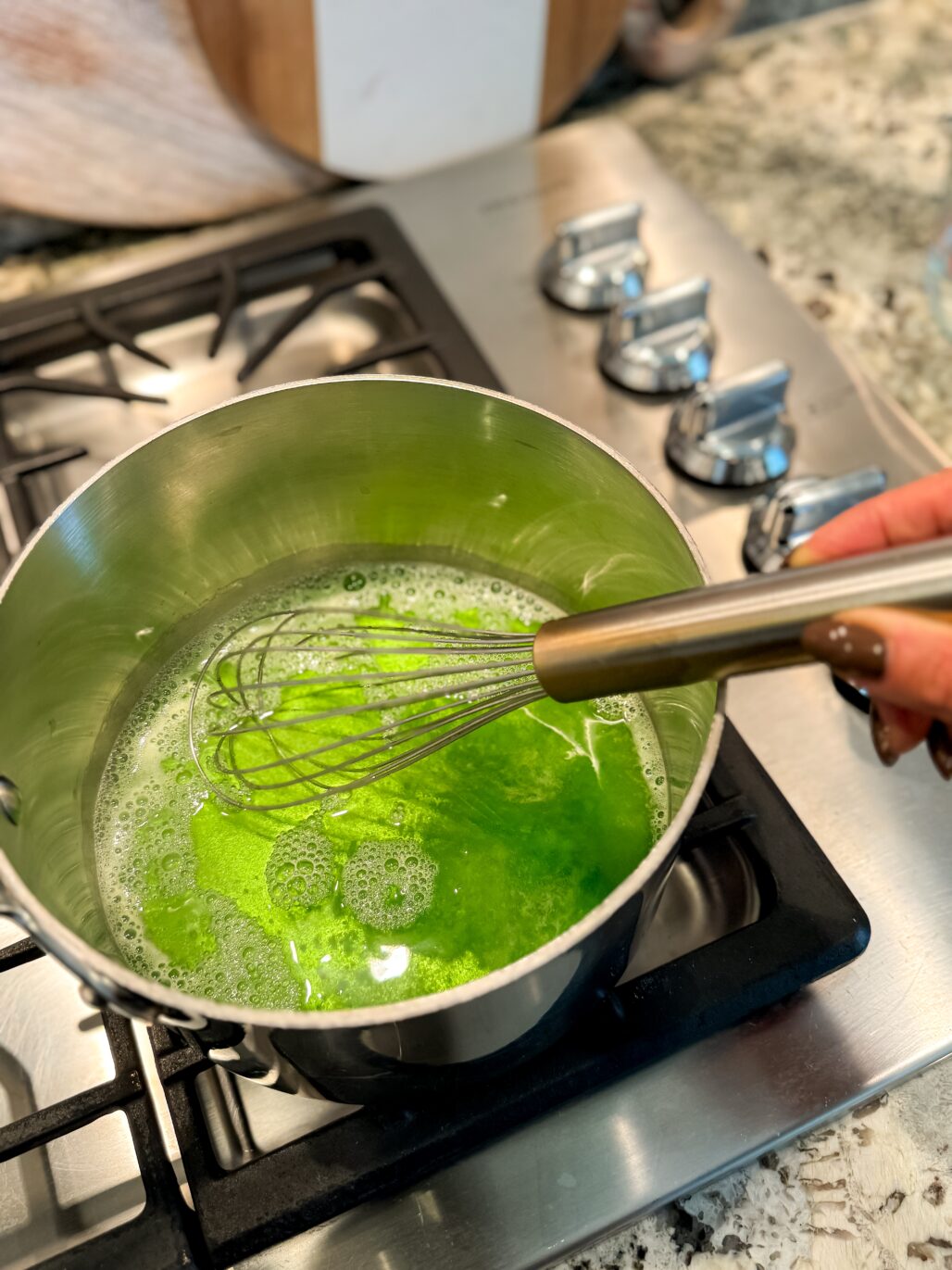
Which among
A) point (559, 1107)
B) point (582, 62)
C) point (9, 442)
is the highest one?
point (582, 62)

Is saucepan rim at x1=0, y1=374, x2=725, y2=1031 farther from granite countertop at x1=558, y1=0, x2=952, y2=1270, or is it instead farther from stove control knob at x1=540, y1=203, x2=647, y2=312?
stove control knob at x1=540, y1=203, x2=647, y2=312

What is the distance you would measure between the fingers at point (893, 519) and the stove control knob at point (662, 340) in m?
0.27

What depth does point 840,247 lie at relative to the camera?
2.76 ft

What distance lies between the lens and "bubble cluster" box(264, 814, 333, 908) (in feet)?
1.82

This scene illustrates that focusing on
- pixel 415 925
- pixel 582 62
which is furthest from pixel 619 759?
pixel 582 62

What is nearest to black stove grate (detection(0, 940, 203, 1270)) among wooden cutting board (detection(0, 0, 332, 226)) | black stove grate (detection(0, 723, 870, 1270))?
black stove grate (detection(0, 723, 870, 1270))

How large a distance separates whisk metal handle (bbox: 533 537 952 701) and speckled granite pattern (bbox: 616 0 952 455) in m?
0.43

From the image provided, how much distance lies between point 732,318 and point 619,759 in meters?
0.37

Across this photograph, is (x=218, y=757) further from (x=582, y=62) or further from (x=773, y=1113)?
(x=582, y=62)

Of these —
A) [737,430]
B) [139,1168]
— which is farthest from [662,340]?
[139,1168]

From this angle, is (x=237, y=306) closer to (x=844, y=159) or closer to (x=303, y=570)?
(x=303, y=570)

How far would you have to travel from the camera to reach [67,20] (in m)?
0.71

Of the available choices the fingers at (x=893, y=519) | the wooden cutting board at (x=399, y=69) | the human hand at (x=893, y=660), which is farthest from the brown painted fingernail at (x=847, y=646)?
the wooden cutting board at (x=399, y=69)

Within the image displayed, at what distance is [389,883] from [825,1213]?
0.25 meters
